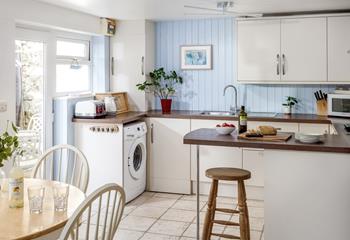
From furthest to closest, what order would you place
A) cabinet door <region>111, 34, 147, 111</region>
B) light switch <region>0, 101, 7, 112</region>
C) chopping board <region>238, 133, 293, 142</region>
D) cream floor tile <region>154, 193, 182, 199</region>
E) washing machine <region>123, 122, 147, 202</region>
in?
cabinet door <region>111, 34, 147, 111</region>
cream floor tile <region>154, 193, 182, 199</region>
washing machine <region>123, 122, 147, 202</region>
light switch <region>0, 101, 7, 112</region>
chopping board <region>238, 133, 293, 142</region>

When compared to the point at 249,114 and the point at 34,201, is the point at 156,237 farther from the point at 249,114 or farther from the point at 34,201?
the point at 249,114

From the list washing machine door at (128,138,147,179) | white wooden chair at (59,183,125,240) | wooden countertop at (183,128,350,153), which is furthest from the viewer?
washing machine door at (128,138,147,179)

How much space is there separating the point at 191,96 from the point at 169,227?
6.66ft

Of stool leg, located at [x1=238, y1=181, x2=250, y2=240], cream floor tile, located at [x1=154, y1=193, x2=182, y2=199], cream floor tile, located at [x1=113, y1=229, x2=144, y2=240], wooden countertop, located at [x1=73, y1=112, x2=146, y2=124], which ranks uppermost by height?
wooden countertop, located at [x1=73, y1=112, x2=146, y2=124]

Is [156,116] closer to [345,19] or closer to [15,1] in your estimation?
[15,1]

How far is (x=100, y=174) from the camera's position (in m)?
4.64

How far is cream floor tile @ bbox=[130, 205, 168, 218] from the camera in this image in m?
4.30

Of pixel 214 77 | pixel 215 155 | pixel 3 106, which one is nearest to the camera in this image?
pixel 3 106

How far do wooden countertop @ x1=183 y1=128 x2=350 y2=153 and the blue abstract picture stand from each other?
2120mm

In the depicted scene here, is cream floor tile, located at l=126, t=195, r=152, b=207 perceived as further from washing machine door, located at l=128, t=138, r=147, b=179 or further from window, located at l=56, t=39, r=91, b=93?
window, located at l=56, t=39, r=91, b=93

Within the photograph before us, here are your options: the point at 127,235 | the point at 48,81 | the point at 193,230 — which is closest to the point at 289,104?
the point at 193,230

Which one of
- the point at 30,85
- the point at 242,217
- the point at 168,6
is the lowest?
the point at 242,217

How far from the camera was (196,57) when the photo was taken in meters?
5.41

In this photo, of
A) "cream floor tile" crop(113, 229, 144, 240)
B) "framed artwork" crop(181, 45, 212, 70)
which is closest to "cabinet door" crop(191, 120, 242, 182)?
"framed artwork" crop(181, 45, 212, 70)
